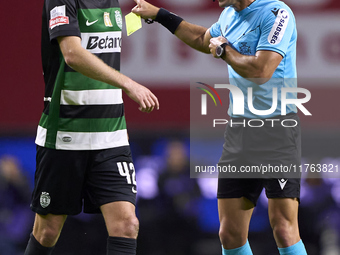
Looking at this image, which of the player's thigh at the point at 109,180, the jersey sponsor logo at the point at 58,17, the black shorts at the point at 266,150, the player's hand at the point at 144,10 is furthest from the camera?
the player's hand at the point at 144,10

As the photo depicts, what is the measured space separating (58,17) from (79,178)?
0.85 meters

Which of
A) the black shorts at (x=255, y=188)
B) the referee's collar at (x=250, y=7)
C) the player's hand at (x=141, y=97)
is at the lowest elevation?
the black shorts at (x=255, y=188)

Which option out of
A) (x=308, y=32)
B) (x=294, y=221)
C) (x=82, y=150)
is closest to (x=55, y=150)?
(x=82, y=150)

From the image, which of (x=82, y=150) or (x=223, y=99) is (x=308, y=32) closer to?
(x=223, y=99)

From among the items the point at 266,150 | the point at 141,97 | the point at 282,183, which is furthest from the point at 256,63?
the point at 141,97

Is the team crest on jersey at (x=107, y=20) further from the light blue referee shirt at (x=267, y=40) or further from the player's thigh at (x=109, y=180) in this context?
the light blue referee shirt at (x=267, y=40)

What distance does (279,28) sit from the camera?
3158mm

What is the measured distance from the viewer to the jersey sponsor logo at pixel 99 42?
288 centimetres

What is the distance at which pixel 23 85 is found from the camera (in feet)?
14.3

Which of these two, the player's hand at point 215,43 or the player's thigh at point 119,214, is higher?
the player's hand at point 215,43

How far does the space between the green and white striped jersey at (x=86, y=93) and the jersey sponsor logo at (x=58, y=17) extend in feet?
0.29

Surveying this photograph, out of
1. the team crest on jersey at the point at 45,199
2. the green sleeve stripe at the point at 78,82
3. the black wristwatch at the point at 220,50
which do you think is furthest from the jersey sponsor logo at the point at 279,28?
the team crest on jersey at the point at 45,199

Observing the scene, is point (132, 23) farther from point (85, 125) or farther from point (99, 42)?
point (85, 125)

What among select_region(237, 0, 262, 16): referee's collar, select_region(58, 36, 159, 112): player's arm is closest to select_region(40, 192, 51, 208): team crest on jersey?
select_region(58, 36, 159, 112): player's arm
